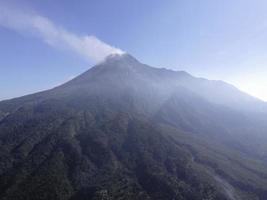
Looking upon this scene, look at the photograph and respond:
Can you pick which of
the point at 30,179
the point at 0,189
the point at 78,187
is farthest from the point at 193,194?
the point at 0,189

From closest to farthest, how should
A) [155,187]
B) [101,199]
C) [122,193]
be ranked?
[101,199]
[122,193]
[155,187]

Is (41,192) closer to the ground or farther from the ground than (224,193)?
farther from the ground

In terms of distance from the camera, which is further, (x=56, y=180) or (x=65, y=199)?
(x=56, y=180)

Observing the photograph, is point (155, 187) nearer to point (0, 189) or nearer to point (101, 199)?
point (101, 199)

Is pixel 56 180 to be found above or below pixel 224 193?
above

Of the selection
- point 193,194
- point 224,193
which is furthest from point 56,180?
point 224,193

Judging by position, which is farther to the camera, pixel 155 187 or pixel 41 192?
pixel 155 187

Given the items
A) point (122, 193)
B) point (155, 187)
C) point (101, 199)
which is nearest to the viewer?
point (101, 199)

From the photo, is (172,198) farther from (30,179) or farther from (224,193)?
(30,179)
